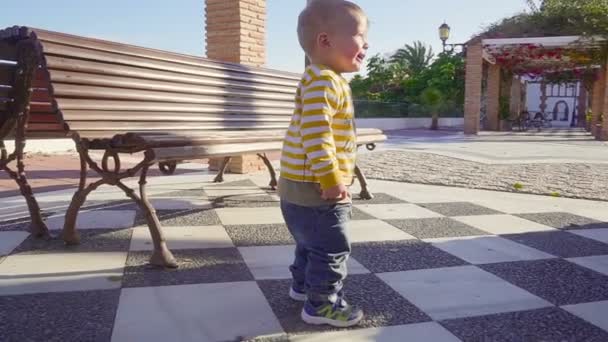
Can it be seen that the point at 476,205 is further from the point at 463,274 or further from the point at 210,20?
the point at 210,20

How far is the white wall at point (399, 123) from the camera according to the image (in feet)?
77.8

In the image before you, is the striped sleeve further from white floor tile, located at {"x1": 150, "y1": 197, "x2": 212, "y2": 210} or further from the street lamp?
the street lamp

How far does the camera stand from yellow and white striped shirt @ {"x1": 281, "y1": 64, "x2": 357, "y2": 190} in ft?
6.16

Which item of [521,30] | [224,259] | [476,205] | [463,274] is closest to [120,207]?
[224,259]

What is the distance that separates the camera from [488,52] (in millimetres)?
18844

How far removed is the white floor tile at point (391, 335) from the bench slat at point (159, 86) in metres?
1.90

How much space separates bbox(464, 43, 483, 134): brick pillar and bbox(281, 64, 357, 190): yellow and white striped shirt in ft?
54.6

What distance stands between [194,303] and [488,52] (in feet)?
61.6

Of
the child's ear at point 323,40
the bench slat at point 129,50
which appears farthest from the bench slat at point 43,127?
the child's ear at point 323,40

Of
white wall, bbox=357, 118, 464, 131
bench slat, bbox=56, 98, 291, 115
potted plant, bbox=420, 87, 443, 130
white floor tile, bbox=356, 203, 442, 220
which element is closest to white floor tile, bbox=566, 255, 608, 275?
white floor tile, bbox=356, 203, 442, 220

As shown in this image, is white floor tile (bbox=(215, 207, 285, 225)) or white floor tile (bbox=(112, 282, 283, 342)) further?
white floor tile (bbox=(215, 207, 285, 225))

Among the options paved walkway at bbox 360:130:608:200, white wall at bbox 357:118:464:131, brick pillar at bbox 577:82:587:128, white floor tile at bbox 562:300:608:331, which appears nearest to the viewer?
white floor tile at bbox 562:300:608:331

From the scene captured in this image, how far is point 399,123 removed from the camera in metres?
25.4

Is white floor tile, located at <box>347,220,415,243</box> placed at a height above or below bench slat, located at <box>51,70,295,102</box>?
below
